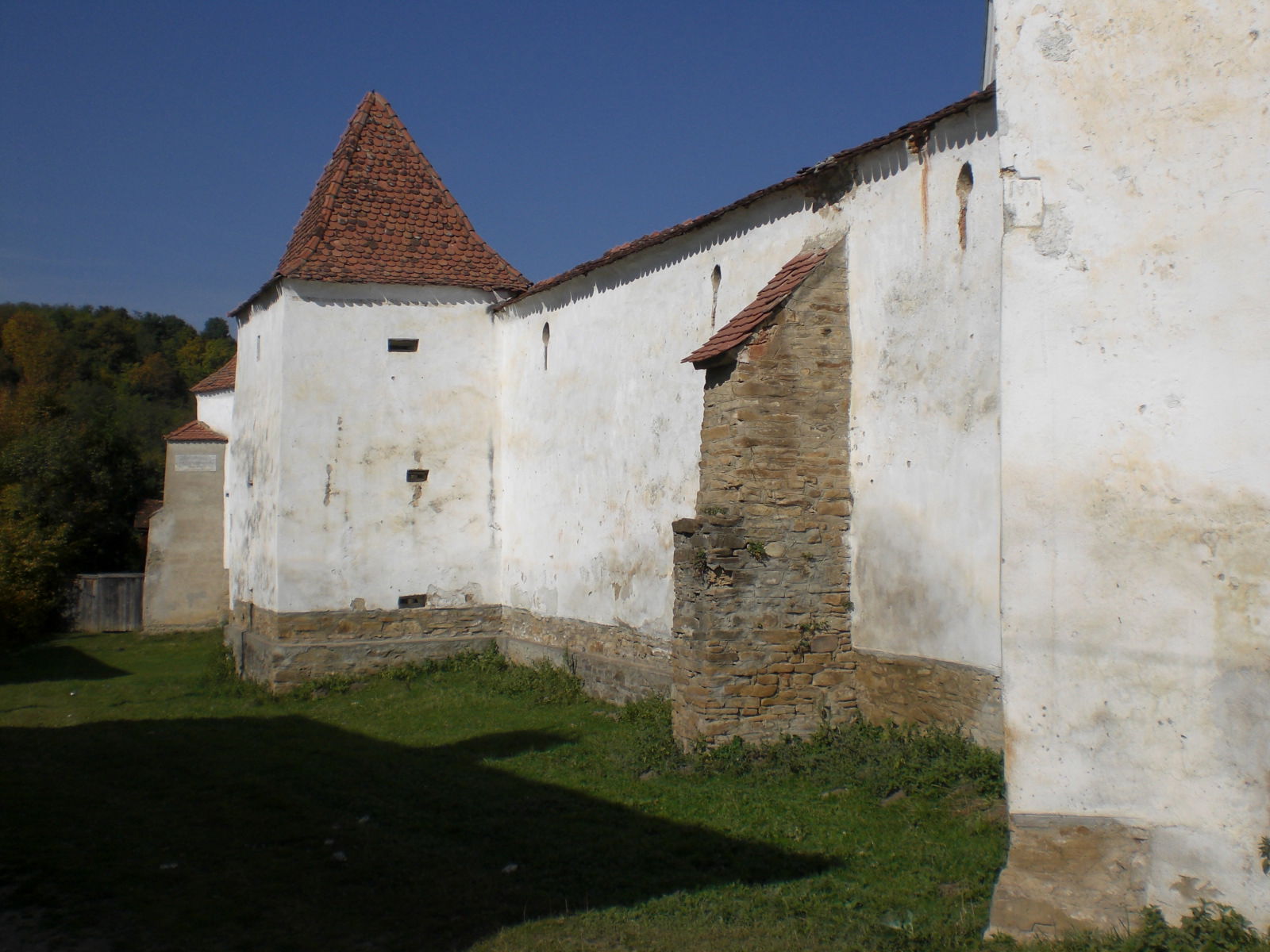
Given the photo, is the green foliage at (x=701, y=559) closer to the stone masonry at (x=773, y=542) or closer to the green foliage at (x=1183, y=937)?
the stone masonry at (x=773, y=542)

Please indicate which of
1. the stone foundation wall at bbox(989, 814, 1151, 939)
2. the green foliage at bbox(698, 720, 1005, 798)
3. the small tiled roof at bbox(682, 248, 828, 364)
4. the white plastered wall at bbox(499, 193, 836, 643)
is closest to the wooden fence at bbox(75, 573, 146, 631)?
the white plastered wall at bbox(499, 193, 836, 643)

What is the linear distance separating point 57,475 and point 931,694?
1056 inches

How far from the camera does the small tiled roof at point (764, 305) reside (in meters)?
9.25

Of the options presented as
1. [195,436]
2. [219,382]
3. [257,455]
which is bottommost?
[257,455]

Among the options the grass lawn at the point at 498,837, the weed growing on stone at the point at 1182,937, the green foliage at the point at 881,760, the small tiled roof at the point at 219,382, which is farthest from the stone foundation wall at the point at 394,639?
the small tiled roof at the point at 219,382

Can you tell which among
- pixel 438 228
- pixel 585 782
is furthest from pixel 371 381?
pixel 585 782

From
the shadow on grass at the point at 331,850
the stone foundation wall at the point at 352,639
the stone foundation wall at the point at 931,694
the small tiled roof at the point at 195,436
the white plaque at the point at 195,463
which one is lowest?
the shadow on grass at the point at 331,850

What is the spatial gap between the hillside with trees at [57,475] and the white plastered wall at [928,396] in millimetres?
20373

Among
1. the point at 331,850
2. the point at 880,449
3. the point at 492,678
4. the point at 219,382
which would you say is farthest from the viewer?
the point at 219,382

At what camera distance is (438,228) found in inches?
661

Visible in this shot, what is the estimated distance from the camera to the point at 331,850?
24.3 feet

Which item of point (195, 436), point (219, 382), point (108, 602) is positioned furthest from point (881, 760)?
point (108, 602)

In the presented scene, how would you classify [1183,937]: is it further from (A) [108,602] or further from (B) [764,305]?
(A) [108,602]

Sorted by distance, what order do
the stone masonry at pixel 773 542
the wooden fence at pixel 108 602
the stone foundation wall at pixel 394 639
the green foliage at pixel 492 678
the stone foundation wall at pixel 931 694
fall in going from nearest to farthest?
the stone foundation wall at pixel 931 694 → the stone masonry at pixel 773 542 → the green foliage at pixel 492 678 → the stone foundation wall at pixel 394 639 → the wooden fence at pixel 108 602
